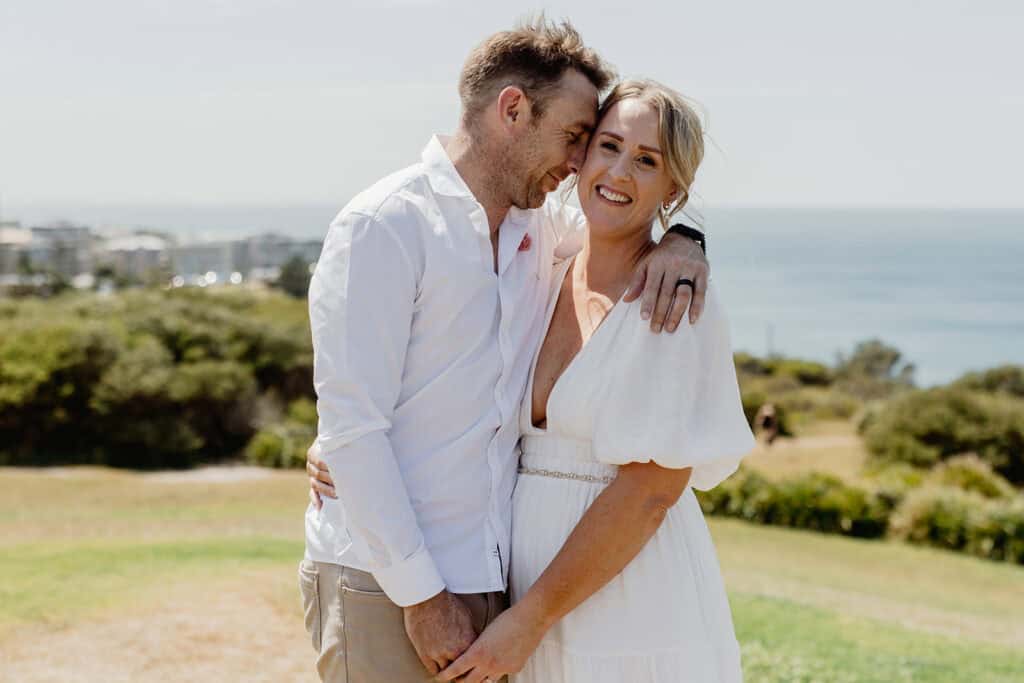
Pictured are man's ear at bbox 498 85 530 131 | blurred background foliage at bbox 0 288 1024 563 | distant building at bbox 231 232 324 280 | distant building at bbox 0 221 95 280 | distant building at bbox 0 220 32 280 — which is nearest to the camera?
man's ear at bbox 498 85 530 131

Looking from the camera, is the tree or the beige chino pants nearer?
the beige chino pants

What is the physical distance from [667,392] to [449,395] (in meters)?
0.53

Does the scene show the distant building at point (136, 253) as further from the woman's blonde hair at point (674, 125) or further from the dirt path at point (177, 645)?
the woman's blonde hair at point (674, 125)

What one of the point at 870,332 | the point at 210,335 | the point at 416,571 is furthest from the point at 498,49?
the point at 870,332

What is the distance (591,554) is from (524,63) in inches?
48.7

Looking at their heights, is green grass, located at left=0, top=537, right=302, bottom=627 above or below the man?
below

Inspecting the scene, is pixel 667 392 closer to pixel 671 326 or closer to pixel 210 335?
pixel 671 326

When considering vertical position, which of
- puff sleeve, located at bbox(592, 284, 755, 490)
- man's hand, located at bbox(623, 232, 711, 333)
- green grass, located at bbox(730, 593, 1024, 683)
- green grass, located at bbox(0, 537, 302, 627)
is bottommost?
green grass, located at bbox(730, 593, 1024, 683)

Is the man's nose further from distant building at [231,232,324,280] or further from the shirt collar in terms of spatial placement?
distant building at [231,232,324,280]

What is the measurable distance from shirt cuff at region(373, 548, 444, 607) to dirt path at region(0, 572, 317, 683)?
3591 millimetres

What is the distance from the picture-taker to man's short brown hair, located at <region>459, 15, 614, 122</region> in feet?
9.48

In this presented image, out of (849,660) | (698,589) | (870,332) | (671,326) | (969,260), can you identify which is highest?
(969,260)

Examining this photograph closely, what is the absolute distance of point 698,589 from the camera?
3.00m

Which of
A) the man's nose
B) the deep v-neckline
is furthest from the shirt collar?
the deep v-neckline
